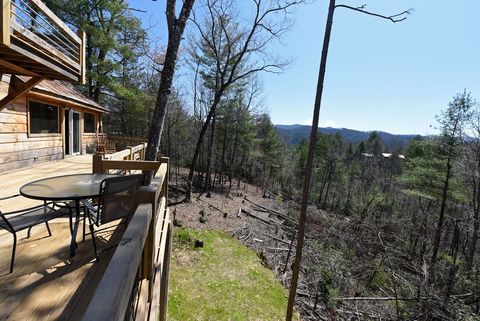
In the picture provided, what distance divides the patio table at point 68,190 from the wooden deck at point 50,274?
0.73ft

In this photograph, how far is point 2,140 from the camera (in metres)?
5.72

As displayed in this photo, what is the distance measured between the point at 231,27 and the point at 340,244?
40.8 ft

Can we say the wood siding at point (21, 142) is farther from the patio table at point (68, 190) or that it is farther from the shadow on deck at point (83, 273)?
the shadow on deck at point (83, 273)

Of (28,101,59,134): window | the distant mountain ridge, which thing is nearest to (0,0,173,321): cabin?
(28,101,59,134): window

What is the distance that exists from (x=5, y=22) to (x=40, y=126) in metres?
6.24

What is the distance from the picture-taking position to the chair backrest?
2271mm

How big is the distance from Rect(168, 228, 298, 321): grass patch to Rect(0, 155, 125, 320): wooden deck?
13.0ft

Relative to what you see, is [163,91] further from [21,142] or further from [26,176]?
[21,142]

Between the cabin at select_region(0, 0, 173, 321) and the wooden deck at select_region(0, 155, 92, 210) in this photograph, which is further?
the wooden deck at select_region(0, 155, 92, 210)

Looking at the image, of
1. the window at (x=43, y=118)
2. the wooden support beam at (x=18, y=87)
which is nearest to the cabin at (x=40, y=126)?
the window at (x=43, y=118)

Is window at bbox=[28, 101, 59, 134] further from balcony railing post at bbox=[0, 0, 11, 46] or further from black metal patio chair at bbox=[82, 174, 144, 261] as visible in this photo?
black metal patio chair at bbox=[82, 174, 144, 261]

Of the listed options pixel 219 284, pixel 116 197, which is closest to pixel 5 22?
pixel 116 197

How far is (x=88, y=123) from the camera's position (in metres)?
12.1

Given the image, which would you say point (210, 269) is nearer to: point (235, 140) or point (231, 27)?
point (231, 27)
